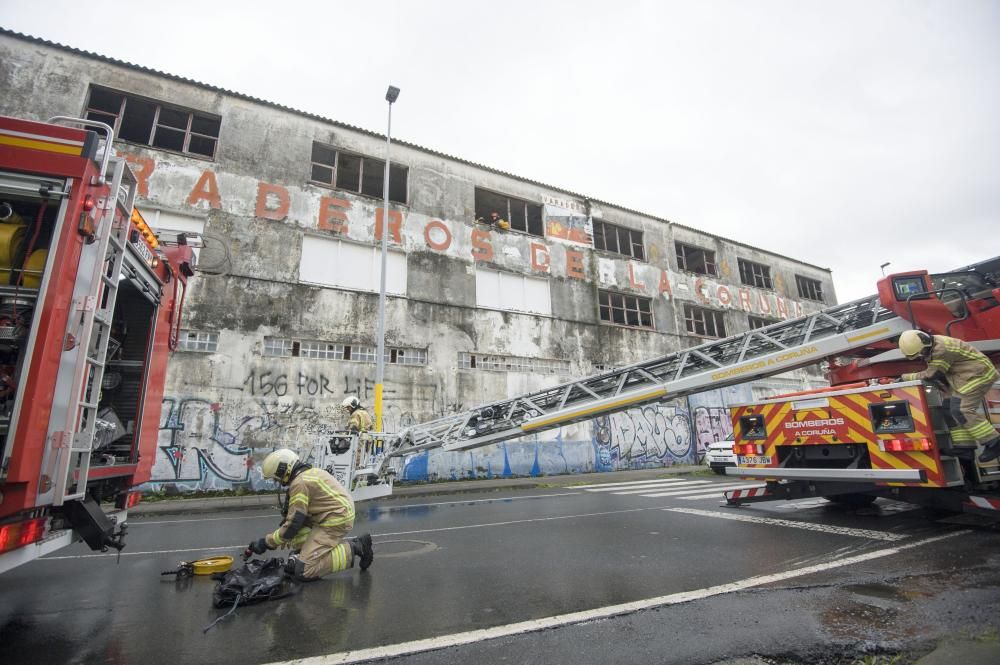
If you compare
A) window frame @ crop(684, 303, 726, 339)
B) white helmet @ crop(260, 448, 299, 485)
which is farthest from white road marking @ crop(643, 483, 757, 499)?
window frame @ crop(684, 303, 726, 339)

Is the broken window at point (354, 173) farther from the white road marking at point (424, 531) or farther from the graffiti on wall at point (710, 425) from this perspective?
the graffiti on wall at point (710, 425)

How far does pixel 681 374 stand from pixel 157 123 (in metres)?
16.5

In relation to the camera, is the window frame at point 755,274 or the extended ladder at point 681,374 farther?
the window frame at point 755,274

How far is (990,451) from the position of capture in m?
4.97

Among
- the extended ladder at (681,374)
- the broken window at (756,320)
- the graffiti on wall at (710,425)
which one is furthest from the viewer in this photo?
the broken window at (756,320)

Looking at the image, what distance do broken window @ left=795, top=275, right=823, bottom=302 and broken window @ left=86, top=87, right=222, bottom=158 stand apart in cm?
3047

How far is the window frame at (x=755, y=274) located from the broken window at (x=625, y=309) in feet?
25.9

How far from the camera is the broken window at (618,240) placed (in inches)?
837

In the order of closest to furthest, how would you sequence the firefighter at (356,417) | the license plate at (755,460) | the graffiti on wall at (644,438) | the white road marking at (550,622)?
the white road marking at (550,622) < the license plate at (755,460) < the firefighter at (356,417) < the graffiti on wall at (644,438)

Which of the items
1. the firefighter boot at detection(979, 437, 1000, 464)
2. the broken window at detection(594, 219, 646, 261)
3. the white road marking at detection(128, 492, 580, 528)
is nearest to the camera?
the firefighter boot at detection(979, 437, 1000, 464)

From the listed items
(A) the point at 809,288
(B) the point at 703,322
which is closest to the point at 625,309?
(B) the point at 703,322

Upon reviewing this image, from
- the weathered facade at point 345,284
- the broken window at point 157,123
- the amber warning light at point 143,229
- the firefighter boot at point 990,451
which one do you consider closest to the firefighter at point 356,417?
the amber warning light at point 143,229

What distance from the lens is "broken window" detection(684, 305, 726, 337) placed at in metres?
22.4

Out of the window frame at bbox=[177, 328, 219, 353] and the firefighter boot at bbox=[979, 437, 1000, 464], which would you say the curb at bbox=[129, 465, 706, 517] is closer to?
the window frame at bbox=[177, 328, 219, 353]
